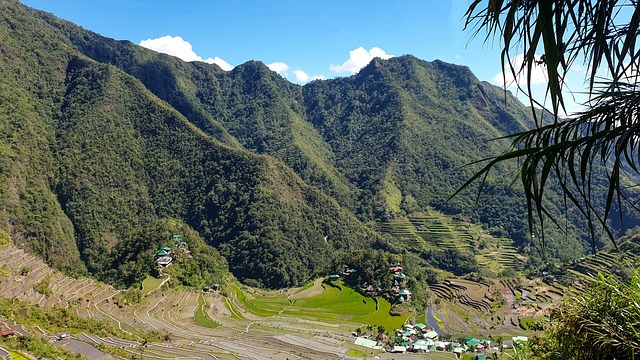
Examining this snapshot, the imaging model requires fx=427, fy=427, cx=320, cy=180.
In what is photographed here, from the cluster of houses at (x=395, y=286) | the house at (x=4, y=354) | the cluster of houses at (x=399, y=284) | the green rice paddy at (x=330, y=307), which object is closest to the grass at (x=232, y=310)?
the green rice paddy at (x=330, y=307)

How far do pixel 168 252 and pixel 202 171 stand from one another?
47.5m

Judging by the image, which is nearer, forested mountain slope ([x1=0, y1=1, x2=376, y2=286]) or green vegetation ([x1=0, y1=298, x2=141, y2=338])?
green vegetation ([x1=0, y1=298, x2=141, y2=338])

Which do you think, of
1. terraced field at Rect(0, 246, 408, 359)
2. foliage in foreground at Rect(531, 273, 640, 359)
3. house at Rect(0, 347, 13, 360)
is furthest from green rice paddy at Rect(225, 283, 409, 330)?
foliage in foreground at Rect(531, 273, 640, 359)

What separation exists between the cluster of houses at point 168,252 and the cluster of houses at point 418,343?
2309 centimetres

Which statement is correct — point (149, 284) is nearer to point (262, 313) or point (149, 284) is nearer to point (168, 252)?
point (168, 252)

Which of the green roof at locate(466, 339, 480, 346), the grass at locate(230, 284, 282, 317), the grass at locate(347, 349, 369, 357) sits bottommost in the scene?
the grass at locate(230, 284, 282, 317)

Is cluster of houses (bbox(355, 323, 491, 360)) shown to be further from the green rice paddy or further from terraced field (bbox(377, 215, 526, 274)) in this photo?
terraced field (bbox(377, 215, 526, 274))

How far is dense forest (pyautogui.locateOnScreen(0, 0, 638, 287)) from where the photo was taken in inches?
2660

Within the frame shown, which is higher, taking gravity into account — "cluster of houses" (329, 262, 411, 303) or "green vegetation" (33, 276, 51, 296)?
"green vegetation" (33, 276, 51, 296)

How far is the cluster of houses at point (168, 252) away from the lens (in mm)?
46731

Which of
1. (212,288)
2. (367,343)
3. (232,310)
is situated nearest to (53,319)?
(232,310)

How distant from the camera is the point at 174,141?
10325cm

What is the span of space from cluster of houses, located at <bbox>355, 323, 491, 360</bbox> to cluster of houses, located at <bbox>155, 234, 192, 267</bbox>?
23.1 meters

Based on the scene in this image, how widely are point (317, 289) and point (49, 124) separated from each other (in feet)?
249
